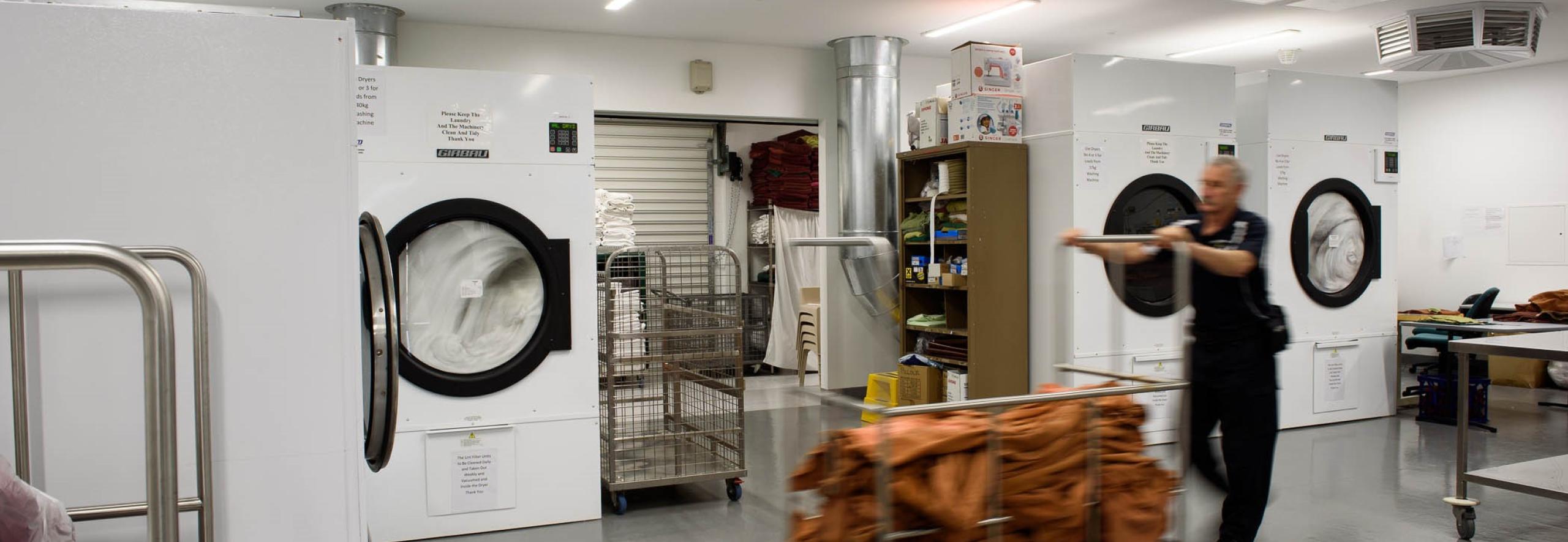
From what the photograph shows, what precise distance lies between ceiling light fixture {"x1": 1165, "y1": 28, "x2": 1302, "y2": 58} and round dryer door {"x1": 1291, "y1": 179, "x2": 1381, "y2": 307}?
157 centimetres

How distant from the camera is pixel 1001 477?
7.62ft

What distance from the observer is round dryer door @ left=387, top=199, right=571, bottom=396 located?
165 inches

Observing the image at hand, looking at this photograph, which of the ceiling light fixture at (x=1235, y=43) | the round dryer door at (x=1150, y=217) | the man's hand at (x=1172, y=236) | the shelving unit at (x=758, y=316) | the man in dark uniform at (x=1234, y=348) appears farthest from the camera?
the shelving unit at (x=758, y=316)

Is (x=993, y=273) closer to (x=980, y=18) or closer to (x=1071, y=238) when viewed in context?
(x=980, y=18)

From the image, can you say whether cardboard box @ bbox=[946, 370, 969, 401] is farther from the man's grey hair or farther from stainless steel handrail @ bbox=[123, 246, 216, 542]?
stainless steel handrail @ bbox=[123, 246, 216, 542]

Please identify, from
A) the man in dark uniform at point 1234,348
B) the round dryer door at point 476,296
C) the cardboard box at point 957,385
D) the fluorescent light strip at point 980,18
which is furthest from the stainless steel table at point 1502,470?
the round dryer door at point 476,296

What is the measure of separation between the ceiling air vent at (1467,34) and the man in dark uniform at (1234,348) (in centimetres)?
417

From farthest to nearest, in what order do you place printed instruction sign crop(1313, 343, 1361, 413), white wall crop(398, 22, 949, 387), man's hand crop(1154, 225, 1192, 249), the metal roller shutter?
the metal roller shutter < white wall crop(398, 22, 949, 387) < printed instruction sign crop(1313, 343, 1361, 413) < man's hand crop(1154, 225, 1192, 249)

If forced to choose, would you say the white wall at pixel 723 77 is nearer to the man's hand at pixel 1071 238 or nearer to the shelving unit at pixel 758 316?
the shelving unit at pixel 758 316

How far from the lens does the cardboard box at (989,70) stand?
19.9 feet

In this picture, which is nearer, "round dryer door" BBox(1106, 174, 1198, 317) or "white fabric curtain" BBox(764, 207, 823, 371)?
"round dryer door" BBox(1106, 174, 1198, 317)

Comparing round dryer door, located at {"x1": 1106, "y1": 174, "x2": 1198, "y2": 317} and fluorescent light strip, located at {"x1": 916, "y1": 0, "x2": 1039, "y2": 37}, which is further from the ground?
fluorescent light strip, located at {"x1": 916, "y1": 0, "x2": 1039, "y2": 37}

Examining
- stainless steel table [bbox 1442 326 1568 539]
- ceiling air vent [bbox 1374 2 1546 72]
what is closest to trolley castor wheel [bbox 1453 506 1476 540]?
stainless steel table [bbox 1442 326 1568 539]

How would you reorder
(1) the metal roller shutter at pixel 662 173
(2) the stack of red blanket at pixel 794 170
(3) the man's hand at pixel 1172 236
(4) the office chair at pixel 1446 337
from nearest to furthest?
(3) the man's hand at pixel 1172 236 → (4) the office chair at pixel 1446 337 → (2) the stack of red blanket at pixel 794 170 → (1) the metal roller shutter at pixel 662 173
